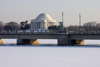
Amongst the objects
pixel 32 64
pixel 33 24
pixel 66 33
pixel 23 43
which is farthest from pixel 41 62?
pixel 33 24

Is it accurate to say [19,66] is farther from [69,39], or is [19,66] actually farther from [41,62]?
[69,39]

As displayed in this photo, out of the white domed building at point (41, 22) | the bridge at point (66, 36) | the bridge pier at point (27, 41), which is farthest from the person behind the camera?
the white domed building at point (41, 22)

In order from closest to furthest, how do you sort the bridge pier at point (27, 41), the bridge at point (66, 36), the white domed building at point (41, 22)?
the bridge at point (66, 36) → the bridge pier at point (27, 41) → the white domed building at point (41, 22)

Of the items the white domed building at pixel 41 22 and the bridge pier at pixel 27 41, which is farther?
the white domed building at pixel 41 22

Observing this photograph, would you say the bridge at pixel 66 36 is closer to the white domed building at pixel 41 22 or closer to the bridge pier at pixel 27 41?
the bridge pier at pixel 27 41

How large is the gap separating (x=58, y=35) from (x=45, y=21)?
94.6 metres

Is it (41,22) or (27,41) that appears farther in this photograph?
(41,22)

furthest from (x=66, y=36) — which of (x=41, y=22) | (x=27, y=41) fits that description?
(x=41, y=22)

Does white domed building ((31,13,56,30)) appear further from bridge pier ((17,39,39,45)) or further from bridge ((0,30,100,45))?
bridge ((0,30,100,45))

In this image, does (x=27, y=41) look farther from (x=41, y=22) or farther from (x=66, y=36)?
(x=41, y=22)

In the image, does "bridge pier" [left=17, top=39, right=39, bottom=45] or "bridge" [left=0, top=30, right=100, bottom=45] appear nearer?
"bridge" [left=0, top=30, right=100, bottom=45]

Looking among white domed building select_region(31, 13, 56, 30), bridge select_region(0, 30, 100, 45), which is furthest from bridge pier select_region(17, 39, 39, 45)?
white domed building select_region(31, 13, 56, 30)

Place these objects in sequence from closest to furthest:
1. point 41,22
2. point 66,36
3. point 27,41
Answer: point 66,36, point 27,41, point 41,22

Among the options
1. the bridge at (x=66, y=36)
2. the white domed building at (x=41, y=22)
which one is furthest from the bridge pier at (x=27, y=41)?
the white domed building at (x=41, y=22)
